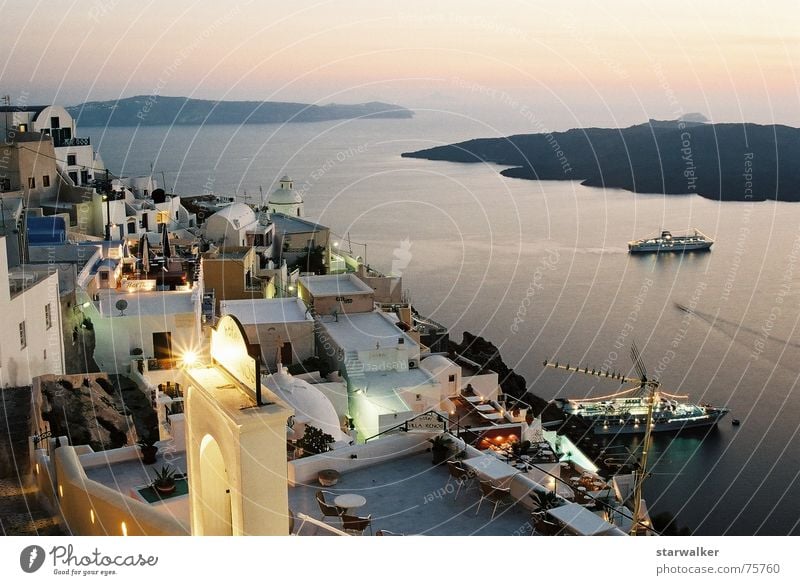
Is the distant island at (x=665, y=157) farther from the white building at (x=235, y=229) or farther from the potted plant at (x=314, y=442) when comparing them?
the potted plant at (x=314, y=442)

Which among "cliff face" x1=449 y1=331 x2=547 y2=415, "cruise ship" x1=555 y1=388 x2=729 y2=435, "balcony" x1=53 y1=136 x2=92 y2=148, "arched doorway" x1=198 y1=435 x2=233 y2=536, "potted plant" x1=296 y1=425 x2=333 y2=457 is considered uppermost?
"balcony" x1=53 y1=136 x2=92 y2=148

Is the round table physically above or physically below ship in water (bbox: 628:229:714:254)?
above

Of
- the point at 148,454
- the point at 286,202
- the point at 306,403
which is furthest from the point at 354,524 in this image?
the point at 286,202

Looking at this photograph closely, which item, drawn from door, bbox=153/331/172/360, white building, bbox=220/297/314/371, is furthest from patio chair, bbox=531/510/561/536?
white building, bbox=220/297/314/371

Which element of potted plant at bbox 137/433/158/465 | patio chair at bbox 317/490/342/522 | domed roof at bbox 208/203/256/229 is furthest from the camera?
domed roof at bbox 208/203/256/229

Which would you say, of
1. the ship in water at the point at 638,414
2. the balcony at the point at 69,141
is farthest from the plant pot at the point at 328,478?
the balcony at the point at 69,141

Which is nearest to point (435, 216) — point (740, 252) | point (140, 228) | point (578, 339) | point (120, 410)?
point (740, 252)

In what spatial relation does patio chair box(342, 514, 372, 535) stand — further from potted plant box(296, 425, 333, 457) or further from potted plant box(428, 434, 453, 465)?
potted plant box(296, 425, 333, 457)

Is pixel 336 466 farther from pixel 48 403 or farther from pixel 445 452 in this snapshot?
pixel 48 403
